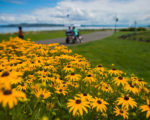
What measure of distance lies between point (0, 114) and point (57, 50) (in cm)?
349

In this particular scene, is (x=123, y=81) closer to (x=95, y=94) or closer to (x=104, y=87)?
(x=104, y=87)

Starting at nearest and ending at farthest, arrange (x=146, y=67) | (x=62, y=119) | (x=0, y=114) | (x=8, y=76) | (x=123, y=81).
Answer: (x=8, y=76) < (x=0, y=114) < (x=62, y=119) < (x=123, y=81) < (x=146, y=67)

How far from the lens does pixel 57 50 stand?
17.1 ft

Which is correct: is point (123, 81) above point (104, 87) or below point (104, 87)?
above

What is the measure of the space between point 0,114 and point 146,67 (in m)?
7.87

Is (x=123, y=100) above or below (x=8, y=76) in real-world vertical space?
below

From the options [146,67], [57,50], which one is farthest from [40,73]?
[146,67]

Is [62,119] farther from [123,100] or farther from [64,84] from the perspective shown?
[123,100]

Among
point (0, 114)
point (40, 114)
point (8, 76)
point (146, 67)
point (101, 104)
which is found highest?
point (8, 76)

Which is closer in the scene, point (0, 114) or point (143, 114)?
point (0, 114)

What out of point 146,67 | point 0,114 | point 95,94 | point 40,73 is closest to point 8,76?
point 0,114

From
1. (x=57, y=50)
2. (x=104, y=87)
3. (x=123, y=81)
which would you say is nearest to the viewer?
(x=123, y=81)

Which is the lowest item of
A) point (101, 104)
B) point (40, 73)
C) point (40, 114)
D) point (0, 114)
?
point (40, 114)

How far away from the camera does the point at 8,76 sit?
5.67 feet
